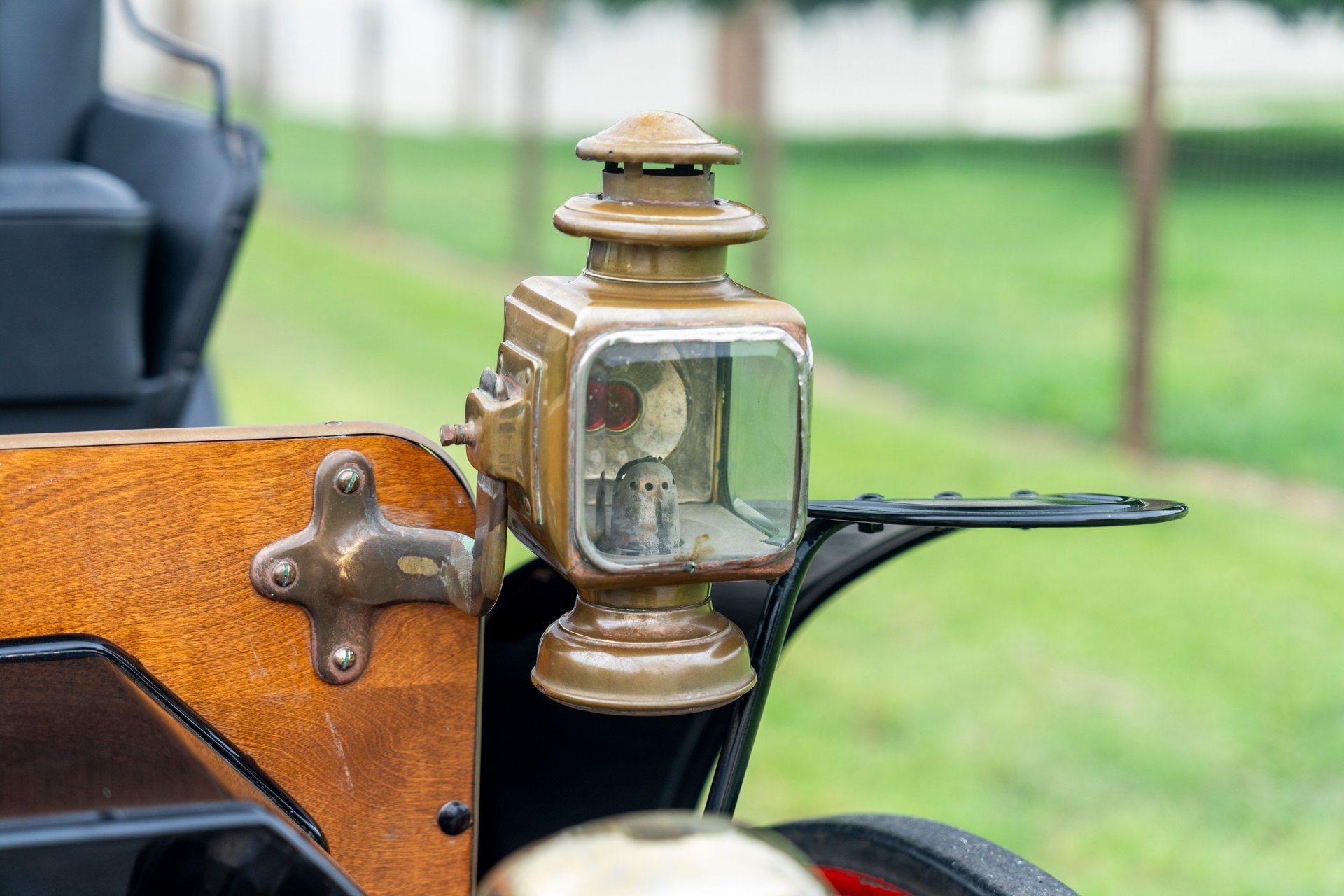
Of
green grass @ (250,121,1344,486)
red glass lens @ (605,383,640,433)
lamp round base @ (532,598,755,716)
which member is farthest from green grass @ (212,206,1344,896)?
red glass lens @ (605,383,640,433)

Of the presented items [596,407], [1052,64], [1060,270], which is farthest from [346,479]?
[1052,64]

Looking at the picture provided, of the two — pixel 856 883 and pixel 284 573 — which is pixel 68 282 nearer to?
pixel 284 573

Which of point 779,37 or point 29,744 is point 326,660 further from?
point 779,37

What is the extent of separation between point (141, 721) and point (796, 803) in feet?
7.03

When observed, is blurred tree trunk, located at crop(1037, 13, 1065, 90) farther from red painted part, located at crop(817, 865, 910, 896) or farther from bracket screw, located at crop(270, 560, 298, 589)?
bracket screw, located at crop(270, 560, 298, 589)

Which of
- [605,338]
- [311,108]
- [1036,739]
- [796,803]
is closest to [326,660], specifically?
[605,338]

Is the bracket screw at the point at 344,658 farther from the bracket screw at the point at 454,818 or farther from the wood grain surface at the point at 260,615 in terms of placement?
the bracket screw at the point at 454,818

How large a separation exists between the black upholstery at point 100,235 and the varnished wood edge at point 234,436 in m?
0.67

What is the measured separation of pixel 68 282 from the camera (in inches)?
67.1

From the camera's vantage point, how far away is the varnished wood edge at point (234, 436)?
1.04 meters

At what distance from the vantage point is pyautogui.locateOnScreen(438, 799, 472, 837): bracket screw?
1.23m

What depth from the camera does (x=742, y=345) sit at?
3.34 ft

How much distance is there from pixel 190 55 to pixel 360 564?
3.50 ft

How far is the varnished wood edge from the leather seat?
2.19 feet
